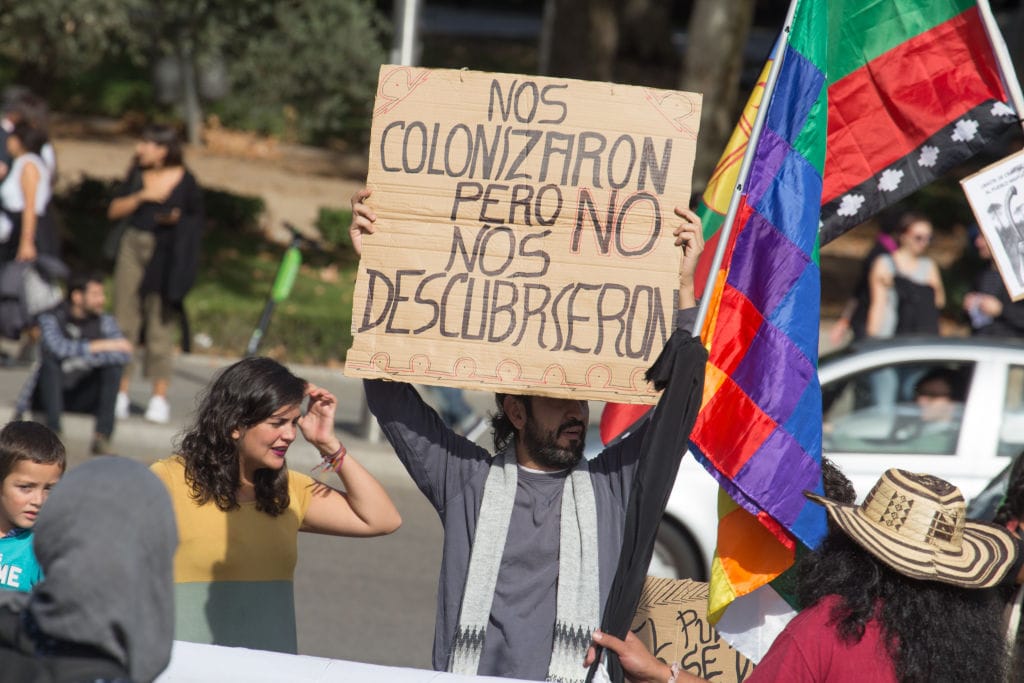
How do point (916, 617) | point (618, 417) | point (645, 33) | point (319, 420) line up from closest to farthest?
point (916, 617)
point (319, 420)
point (618, 417)
point (645, 33)

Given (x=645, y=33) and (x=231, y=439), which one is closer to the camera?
(x=231, y=439)

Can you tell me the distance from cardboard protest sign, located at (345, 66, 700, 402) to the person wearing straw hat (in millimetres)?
749

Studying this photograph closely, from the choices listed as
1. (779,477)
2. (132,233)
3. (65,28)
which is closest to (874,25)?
(779,477)

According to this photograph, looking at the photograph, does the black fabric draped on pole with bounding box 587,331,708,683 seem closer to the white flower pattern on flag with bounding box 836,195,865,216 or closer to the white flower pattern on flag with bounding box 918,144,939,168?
the white flower pattern on flag with bounding box 836,195,865,216

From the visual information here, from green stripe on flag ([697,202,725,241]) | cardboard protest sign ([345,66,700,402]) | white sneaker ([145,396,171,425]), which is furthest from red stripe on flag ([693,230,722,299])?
white sneaker ([145,396,171,425])

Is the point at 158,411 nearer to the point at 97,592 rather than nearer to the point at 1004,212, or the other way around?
the point at 1004,212

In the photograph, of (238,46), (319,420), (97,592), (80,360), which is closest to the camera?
(97,592)

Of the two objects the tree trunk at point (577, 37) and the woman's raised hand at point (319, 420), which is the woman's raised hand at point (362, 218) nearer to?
the woman's raised hand at point (319, 420)

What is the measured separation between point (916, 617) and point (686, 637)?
1283mm

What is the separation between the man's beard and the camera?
3.79m

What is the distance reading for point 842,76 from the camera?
4773 millimetres

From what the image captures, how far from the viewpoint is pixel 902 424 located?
25.1ft

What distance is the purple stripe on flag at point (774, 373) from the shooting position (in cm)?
427

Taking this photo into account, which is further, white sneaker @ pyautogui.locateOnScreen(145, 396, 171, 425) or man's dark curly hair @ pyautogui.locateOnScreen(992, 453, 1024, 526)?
white sneaker @ pyautogui.locateOnScreen(145, 396, 171, 425)
